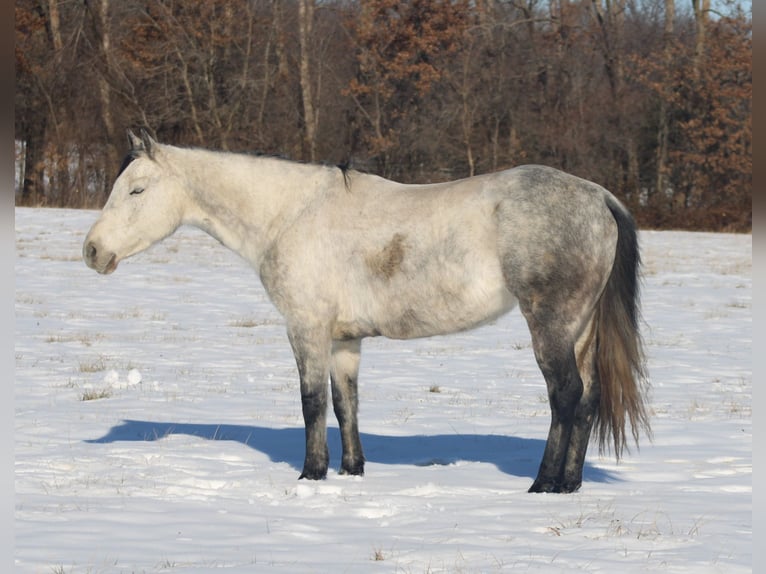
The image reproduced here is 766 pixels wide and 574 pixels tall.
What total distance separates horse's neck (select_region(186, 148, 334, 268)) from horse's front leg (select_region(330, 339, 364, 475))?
817 millimetres

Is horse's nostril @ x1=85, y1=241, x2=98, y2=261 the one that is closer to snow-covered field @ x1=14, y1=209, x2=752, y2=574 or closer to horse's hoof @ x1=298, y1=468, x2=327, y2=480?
snow-covered field @ x1=14, y1=209, x2=752, y2=574

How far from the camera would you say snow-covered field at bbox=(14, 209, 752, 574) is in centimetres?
462

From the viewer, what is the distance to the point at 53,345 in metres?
12.4

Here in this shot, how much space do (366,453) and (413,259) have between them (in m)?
1.80

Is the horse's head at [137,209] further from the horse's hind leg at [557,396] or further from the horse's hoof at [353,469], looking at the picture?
the horse's hind leg at [557,396]

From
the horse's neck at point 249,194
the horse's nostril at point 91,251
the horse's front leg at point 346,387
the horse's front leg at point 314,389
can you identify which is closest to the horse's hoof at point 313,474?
the horse's front leg at point 314,389

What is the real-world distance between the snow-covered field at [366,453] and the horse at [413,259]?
1.79ft

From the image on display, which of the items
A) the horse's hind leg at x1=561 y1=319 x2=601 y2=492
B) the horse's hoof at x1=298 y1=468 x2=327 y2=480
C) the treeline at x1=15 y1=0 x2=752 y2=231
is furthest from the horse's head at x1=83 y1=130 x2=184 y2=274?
the treeline at x1=15 y1=0 x2=752 y2=231

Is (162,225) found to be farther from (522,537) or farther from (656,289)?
(656,289)

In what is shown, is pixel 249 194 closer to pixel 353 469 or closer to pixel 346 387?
pixel 346 387

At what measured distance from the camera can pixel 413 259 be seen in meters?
6.29

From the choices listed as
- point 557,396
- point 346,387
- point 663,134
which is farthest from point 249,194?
point 663,134

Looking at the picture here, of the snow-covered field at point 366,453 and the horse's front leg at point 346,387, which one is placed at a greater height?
the horse's front leg at point 346,387

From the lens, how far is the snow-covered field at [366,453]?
462 cm
